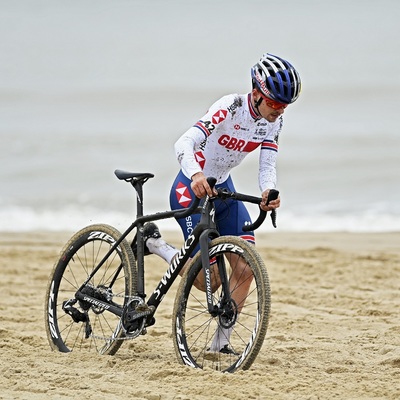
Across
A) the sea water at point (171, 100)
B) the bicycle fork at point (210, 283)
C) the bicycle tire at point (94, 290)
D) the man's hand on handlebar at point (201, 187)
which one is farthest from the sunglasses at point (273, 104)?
the sea water at point (171, 100)

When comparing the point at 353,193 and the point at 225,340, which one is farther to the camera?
the point at 353,193

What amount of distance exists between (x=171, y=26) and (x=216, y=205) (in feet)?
124

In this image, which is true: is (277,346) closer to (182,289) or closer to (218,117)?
(182,289)

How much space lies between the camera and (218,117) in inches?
231

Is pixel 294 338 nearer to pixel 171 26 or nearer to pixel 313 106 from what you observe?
pixel 313 106

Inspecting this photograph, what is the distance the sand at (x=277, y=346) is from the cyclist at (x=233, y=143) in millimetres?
652

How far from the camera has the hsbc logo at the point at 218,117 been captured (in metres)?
5.86

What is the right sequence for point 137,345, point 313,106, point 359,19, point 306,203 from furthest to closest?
1. point 359,19
2. point 313,106
3. point 306,203
4. point 137,345

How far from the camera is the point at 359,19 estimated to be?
41.2 m

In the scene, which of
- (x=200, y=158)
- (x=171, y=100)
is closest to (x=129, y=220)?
(x=200, y=158)

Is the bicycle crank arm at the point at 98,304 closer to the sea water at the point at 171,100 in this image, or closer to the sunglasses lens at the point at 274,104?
the sunglasses lens at the point at 274,104

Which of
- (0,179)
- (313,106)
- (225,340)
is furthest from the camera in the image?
(313,106)

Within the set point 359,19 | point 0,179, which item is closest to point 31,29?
point 359,19

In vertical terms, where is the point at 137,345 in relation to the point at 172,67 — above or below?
below
